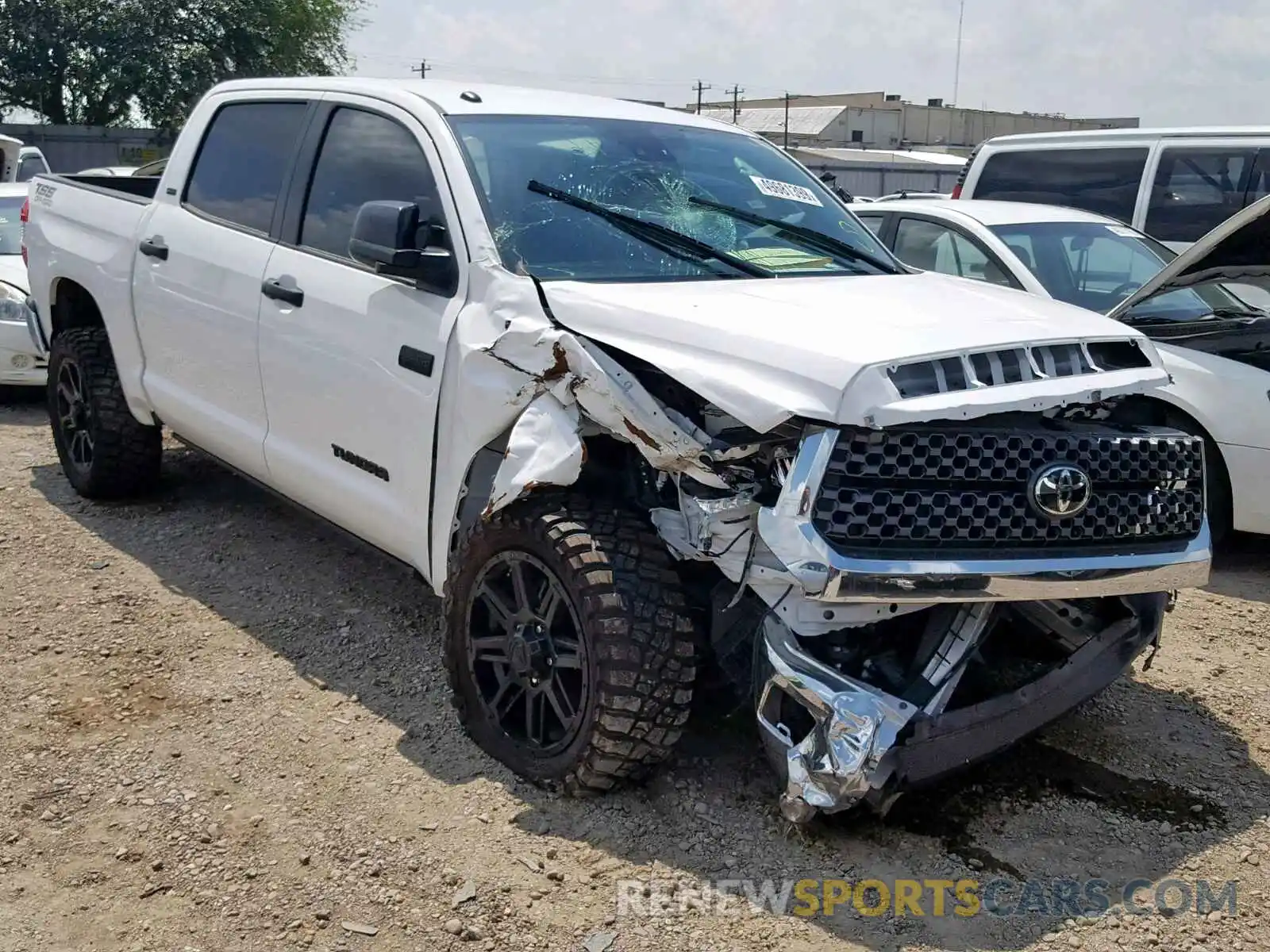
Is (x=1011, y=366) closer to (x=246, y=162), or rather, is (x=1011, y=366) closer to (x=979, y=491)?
(x=979, y=491)

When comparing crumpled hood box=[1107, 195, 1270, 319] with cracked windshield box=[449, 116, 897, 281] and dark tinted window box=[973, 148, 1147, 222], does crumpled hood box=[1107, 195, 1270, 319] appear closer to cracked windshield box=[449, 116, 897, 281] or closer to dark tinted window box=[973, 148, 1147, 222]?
cracked windshield box=[449, 116, 897, 281]

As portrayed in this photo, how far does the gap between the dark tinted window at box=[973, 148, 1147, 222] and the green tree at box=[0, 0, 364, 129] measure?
1037 inches

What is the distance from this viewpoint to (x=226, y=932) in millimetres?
3012

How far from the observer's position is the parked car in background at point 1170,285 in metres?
5.15

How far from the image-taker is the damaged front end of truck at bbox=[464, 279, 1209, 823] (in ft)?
10.00

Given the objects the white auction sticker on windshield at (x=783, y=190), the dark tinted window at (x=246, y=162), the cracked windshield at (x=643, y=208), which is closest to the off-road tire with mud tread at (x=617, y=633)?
the cracked windshield at (x=643, y=208)

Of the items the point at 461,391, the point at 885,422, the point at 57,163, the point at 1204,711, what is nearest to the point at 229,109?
the point at 461,391

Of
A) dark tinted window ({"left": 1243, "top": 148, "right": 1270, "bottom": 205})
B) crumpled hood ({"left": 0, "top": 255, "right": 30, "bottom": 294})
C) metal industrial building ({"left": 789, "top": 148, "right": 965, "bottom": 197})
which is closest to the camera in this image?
dark tinted window ({"left": 1243, "top": 148, "right": 1270, "bottom": 205})

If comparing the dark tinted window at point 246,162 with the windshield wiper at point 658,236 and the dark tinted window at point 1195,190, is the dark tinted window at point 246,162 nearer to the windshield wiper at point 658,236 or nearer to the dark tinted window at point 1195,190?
the windshield wiper at point 658,236

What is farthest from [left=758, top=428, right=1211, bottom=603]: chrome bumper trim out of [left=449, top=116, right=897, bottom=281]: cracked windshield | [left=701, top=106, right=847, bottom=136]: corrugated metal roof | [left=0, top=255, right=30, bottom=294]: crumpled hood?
[left=701, top=106, right=847, bottom=136]: corrugated metal roof

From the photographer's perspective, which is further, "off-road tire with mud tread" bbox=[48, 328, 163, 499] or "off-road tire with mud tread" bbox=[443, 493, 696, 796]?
"off-road tire with mud tread" bbox=[48, 328, 163, 499]

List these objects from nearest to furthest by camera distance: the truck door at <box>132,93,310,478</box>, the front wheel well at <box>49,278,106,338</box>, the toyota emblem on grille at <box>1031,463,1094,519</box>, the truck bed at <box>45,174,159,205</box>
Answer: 1. the toyota emblem on grille at <box>1031,463,1094,519</box>
2. the truck door at <box>132,93,310,478</box>
3. the front wheel well at <box>49,278,106,338</box>
4. the truck bed at <box>45,174,159,205</box>

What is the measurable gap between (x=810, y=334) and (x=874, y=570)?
63 centimetres

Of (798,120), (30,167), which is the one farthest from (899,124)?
(30,167)
